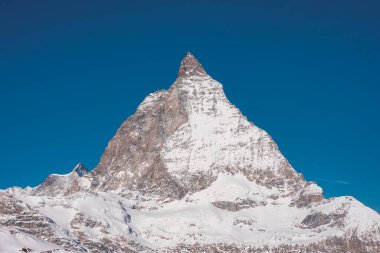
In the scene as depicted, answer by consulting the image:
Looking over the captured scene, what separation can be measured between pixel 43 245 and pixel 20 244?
227 inches

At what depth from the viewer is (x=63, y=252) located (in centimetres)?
14500

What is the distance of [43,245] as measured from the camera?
14462cm

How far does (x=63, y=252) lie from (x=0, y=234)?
40.8 feet

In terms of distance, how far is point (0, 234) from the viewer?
139m

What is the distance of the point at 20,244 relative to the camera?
13988cm

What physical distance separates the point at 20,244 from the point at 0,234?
391 centimetres

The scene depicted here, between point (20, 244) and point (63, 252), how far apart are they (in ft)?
28.6

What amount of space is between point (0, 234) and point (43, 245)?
9.11 m
